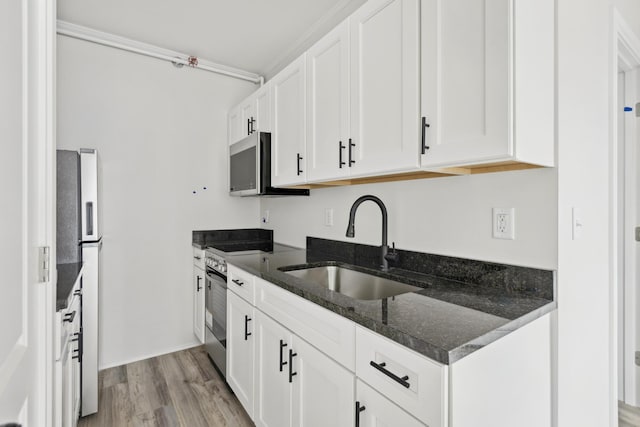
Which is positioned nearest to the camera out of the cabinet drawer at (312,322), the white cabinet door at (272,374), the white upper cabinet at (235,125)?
the cabinet drawer at (312,322)

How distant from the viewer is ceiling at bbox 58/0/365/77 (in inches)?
87.7

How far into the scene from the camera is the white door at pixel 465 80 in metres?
1.03

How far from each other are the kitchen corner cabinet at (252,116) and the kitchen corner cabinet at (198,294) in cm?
108

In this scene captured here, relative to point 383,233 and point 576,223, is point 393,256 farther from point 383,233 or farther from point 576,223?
point 576,223

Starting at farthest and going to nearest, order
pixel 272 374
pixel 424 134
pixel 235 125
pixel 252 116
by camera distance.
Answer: pixel 235 125 → pixel 252 116 → pixel 272 374 → pixel 424 134

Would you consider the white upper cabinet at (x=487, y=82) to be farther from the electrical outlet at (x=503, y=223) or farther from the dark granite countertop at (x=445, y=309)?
the dark granite countertop at (x=445, y=309)

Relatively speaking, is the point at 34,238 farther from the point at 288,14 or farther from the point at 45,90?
the point at 288,14

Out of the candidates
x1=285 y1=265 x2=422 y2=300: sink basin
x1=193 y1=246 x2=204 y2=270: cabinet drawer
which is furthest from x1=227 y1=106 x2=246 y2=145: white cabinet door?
x1=285 y1=265 x2=422 y2=300: sink basin

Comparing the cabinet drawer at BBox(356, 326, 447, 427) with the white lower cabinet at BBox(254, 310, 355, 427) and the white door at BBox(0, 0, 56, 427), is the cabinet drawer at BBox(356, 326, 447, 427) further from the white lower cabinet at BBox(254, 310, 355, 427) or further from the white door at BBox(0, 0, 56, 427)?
the white door at BBox(0, 0, 56, 427)

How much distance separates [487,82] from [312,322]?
104 centimetres

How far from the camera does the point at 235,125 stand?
303 cm

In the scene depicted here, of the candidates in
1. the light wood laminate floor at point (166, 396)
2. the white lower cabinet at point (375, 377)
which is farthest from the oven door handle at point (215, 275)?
the light wood laminate floor at point (166, 396)

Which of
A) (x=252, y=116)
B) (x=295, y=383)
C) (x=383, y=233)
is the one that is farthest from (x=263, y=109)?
(x=295, y=383)

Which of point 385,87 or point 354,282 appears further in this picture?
point 354,282
